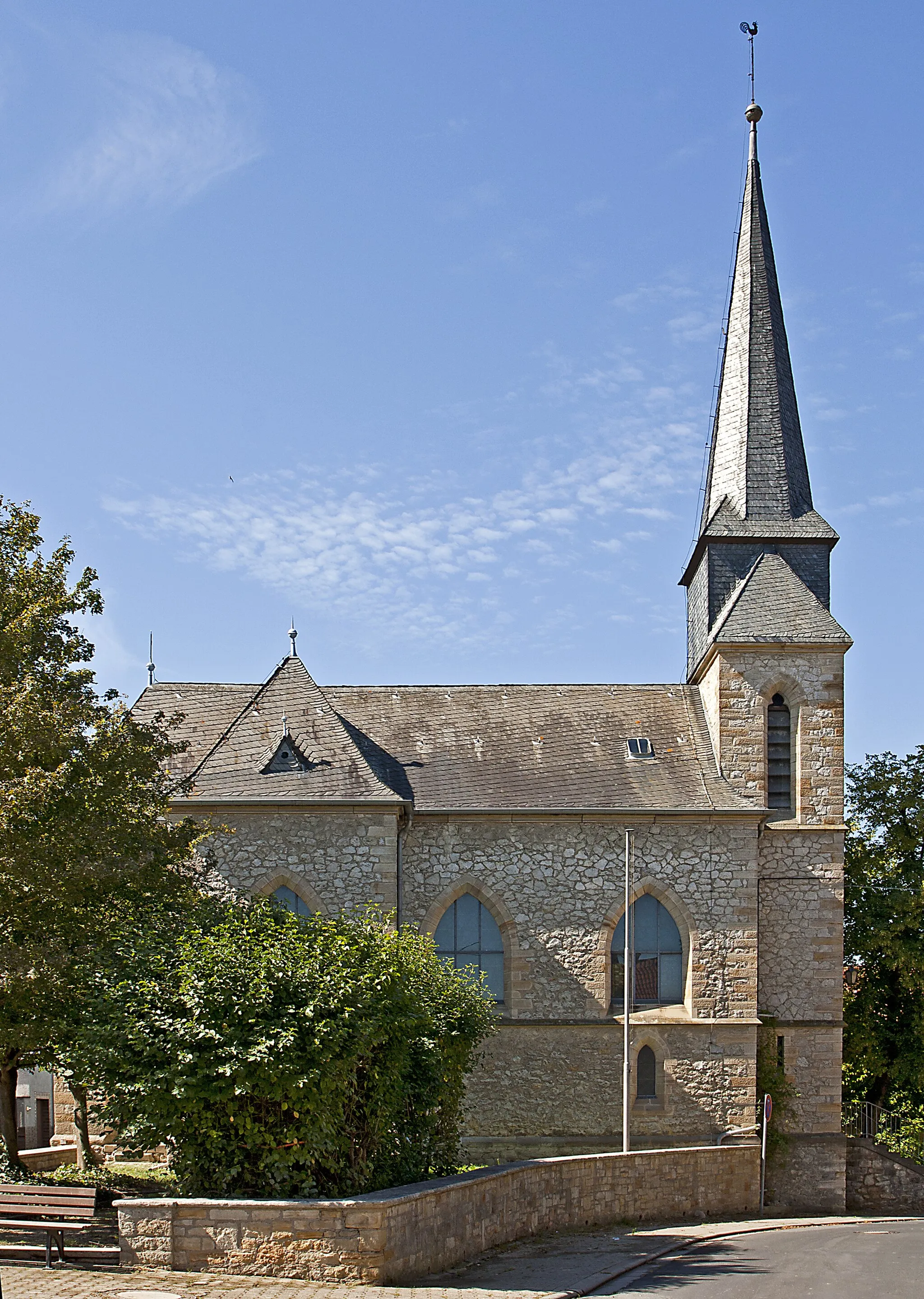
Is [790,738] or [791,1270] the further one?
[790,738]

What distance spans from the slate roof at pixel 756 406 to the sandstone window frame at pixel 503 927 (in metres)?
9.27

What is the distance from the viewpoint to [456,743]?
2861 centimetres

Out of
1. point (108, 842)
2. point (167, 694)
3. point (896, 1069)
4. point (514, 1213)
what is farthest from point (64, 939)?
point (896, 1069)

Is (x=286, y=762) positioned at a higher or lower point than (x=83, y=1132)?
higher

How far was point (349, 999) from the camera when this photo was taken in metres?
13.8

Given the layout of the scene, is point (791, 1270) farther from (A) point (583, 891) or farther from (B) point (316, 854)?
(B) point (316, 854)

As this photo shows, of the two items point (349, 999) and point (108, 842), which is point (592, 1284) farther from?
point (108, 842)

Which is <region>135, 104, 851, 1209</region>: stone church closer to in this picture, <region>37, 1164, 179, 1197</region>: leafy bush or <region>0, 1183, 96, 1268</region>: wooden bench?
<region>37, 1164, 179, 1197</region>: leafy bush

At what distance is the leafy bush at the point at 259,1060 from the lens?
1339cm

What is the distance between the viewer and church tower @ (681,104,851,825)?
90.8ft

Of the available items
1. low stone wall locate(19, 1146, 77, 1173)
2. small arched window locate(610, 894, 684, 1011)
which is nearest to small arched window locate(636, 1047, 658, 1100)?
small arched window locate(610, 894, 684, 1011)

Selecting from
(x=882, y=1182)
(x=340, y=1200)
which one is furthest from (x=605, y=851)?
(x=340, y=1200)

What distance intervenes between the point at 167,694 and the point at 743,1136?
46.3ft

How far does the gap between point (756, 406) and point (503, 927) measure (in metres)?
12.9
